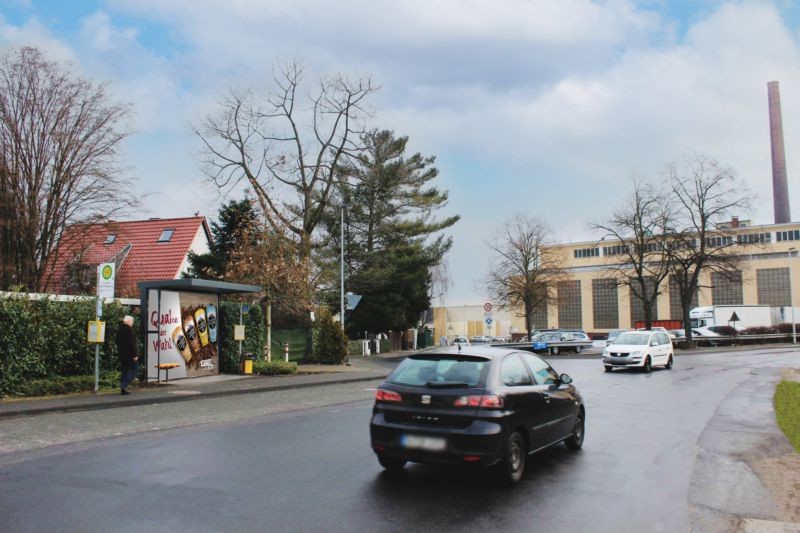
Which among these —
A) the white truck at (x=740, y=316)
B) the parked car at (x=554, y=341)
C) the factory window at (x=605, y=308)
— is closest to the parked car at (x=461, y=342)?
the parked car at (x=554, y=341)

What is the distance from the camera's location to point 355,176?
47.2 meters

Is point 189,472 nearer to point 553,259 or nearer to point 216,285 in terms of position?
point 216,285

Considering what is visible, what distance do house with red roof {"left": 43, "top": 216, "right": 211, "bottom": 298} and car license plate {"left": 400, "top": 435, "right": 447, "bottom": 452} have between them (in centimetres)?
2468

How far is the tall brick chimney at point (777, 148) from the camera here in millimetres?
81250

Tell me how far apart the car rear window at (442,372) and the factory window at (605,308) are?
8974cm

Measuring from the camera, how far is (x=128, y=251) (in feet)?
133

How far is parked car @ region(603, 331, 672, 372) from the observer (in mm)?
25609

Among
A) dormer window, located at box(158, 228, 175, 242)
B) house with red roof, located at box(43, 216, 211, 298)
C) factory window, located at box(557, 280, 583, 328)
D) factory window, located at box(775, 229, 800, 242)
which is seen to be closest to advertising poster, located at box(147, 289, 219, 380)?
house with red roof, located at box(43, 216, 211, 298)

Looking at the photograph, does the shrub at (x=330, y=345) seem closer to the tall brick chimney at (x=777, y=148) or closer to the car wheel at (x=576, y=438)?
the car wheel at (x=576, y=438)

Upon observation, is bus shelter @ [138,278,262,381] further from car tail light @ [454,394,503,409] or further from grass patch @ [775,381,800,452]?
grass patch @ [775,381,800,452]

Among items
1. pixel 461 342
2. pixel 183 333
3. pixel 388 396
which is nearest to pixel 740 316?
pixel 183 333

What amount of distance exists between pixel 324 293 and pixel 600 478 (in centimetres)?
3471

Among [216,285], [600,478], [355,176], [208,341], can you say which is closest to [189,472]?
[600,478]

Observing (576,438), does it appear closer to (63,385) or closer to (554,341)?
(63,385)
